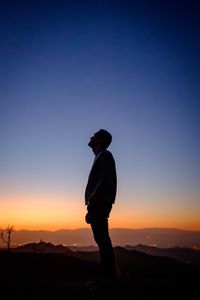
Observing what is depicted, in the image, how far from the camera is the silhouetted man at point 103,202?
479cm

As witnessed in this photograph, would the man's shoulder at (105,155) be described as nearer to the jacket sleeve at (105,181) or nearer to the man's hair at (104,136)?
the jacket sleeve at (105,181)

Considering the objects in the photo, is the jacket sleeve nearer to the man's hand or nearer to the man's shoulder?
the man's shoulder

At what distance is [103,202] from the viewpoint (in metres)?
5.01

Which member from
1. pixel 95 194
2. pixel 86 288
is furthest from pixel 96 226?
pixel 86 288

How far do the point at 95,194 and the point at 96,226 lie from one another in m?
0.51

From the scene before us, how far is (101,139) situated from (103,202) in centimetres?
116

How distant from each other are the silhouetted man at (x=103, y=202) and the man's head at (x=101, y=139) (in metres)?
0.19

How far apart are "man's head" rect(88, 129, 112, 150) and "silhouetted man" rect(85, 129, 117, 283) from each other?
186 mm

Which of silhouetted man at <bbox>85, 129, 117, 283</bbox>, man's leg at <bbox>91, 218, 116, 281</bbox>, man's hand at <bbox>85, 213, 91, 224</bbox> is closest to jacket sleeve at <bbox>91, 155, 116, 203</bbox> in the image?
silhouetted man at <bbox>85, 129, 117, 283</bbox>

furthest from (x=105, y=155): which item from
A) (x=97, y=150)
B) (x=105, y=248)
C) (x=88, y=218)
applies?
(x=105, y=248)

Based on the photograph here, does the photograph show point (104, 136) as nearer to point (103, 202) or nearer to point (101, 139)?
point (101, 139)

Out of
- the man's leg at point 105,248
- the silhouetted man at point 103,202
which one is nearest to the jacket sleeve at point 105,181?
the silhouetted man at point 103,202

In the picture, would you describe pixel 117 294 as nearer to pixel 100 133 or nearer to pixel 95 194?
pixel 95 194

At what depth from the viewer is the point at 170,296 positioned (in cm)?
404
